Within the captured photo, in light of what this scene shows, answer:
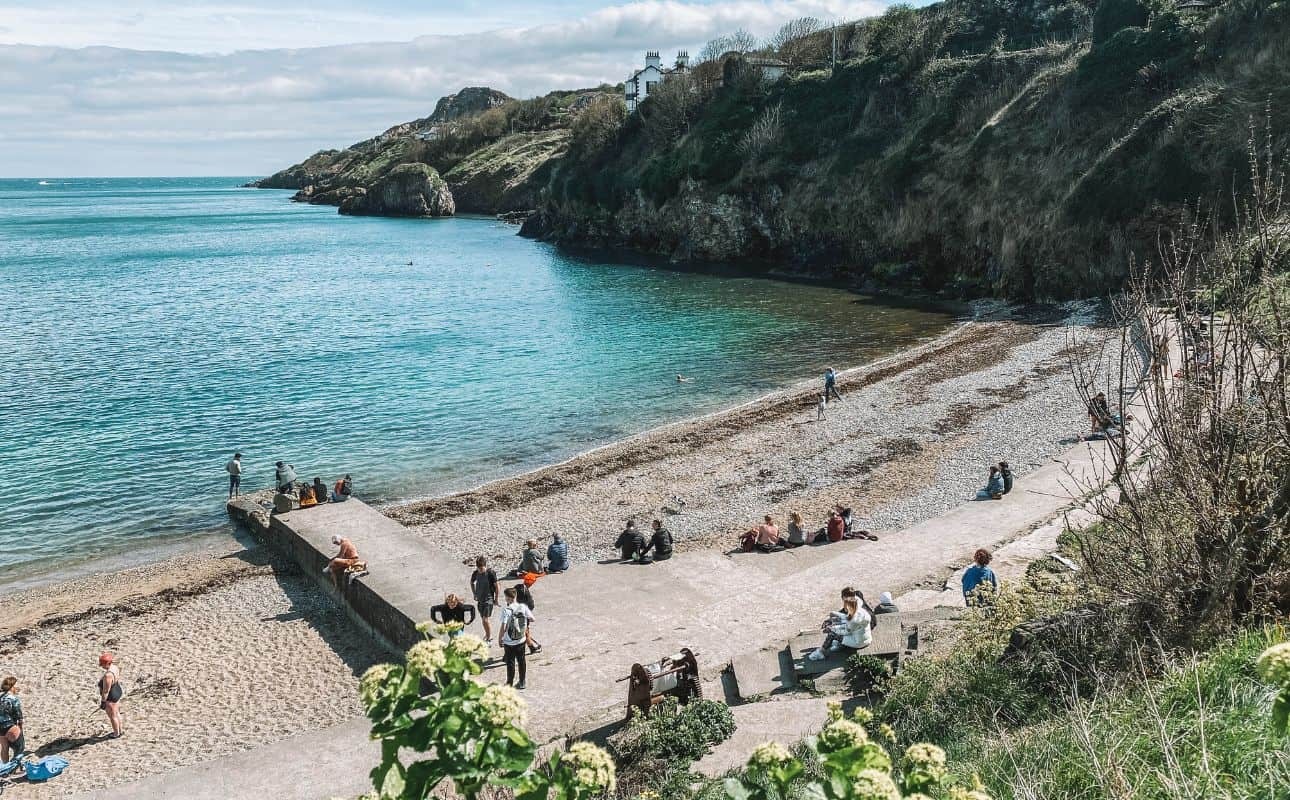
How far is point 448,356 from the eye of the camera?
145 feet

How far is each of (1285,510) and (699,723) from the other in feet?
21.5

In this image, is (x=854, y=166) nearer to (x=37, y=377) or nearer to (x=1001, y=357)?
(x=1001, y=357)

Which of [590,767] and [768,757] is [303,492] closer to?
[590,767]

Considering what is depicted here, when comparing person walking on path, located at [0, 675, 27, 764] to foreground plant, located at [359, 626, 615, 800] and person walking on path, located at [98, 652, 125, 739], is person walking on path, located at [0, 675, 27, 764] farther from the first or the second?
foreground plant, located at [359, 626, 615, 800]

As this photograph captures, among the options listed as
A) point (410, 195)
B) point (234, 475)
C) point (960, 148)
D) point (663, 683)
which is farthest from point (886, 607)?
point (410, 195)

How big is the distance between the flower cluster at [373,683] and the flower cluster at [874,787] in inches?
91.7

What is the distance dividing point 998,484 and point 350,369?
2950cm

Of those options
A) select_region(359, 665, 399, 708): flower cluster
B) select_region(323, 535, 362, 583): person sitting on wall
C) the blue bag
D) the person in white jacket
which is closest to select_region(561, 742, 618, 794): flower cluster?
select_region(359, 665, 399, 708): flower cluster

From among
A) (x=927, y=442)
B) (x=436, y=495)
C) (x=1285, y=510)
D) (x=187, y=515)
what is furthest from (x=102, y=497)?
(x=1285, y=510)

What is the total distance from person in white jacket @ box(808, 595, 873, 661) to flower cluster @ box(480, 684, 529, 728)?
9.64m

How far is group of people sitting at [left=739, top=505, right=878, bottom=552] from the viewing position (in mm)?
19500

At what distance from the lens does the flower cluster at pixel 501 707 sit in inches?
170

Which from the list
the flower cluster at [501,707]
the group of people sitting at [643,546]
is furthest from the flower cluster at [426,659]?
the group of people sitting at [643,546]

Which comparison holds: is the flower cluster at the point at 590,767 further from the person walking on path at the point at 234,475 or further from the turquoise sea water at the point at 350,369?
the person walking on path at the point at 234,475
